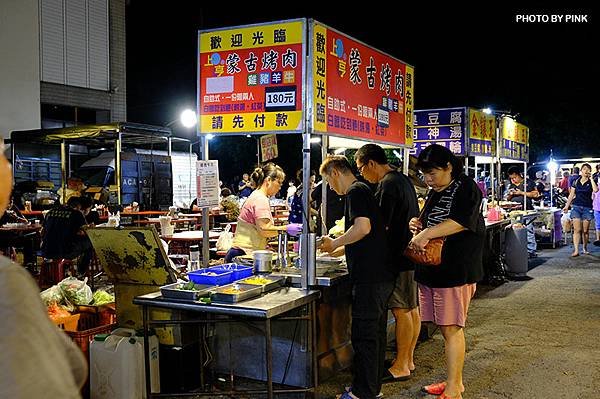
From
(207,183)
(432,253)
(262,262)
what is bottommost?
(262,262)

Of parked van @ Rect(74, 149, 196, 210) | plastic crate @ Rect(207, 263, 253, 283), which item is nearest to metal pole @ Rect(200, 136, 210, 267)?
plastic crate @ Rect(207, 263, 253, 283)

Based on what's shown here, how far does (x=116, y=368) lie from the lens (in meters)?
4.84

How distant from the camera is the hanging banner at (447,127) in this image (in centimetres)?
1105

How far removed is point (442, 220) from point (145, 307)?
2.51 meters

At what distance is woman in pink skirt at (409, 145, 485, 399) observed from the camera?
477cm

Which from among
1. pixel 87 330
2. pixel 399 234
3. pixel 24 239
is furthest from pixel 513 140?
pixel 87 330

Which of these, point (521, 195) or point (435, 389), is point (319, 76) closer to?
point (435, 389)

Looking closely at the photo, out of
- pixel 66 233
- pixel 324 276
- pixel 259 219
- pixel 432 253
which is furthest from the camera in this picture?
pixel 66 233

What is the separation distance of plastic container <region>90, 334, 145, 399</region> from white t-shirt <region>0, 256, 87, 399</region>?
3420mm

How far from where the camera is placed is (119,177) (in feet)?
43.8

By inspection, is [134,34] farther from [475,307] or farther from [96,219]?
[475,307]

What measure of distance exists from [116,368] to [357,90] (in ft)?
10.8

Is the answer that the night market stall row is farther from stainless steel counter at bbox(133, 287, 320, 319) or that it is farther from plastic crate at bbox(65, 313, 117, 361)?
plastic crate at bbox(65, 313, 117, 361)

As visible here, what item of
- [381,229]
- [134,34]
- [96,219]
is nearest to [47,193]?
[96,219]
